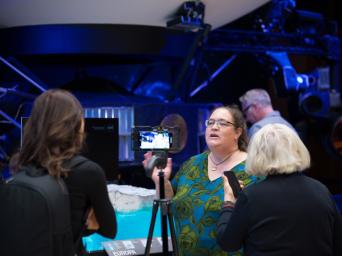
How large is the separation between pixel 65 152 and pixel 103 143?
1491 millimetres

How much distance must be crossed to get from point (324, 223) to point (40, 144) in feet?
3.36

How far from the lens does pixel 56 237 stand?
1614mm


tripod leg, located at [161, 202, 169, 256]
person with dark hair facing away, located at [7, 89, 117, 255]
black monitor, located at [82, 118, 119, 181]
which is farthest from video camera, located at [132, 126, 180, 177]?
black monitor, located at [82, 118, 119, 181]

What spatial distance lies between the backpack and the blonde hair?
2.16 ft

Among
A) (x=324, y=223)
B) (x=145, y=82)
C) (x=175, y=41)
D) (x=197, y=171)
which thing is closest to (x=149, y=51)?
(x=175, y=41)

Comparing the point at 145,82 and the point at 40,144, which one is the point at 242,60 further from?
the point at 40,144

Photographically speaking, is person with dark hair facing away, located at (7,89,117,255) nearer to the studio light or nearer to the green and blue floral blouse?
the green and blue floral blouse

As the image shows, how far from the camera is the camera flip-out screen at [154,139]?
7.34 ft

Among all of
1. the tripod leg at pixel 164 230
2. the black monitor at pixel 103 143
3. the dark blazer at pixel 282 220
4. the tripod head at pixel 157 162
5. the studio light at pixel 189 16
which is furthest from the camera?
the studio light at pixel 189 16

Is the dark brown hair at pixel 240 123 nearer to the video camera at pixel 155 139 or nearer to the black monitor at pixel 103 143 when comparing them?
the video camera at pixel 155 139

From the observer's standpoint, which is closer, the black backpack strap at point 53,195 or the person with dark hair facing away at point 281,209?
the black backpack strap at point 53,195

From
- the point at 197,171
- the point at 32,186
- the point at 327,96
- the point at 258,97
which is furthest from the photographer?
the point at 327,96

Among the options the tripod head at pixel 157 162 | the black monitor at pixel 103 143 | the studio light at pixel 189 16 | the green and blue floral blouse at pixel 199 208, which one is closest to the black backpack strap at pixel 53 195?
the tripod head at pixel 157 162

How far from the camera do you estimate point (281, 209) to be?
1.78 metres
